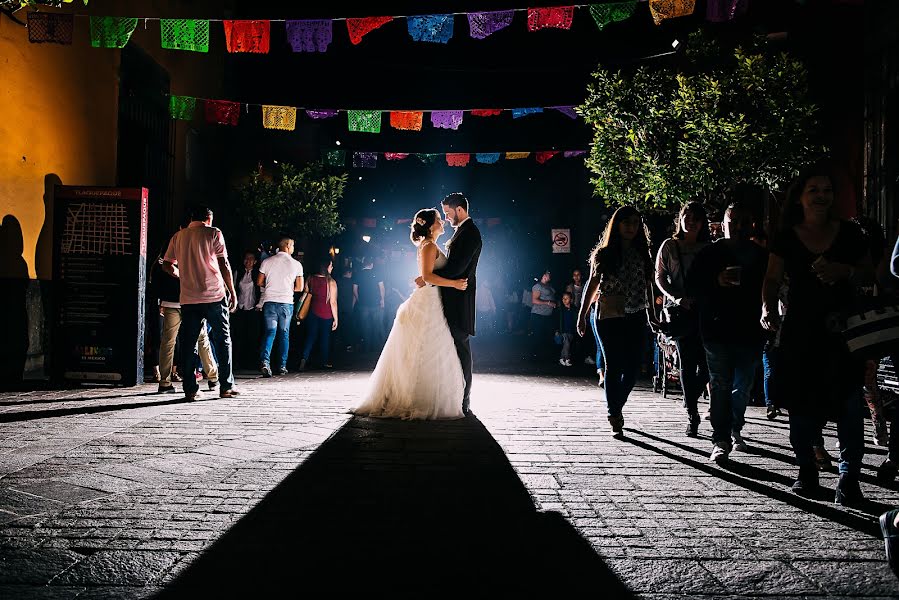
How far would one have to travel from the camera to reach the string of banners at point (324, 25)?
32.5ft

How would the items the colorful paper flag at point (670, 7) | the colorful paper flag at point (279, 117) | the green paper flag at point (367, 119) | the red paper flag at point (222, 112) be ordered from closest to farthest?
the colorful paper flag at point (670, 7)
the green paper flag at point (367, 119)
the colorful paper flag at point (279, 117)
the red paper flag at point (222, 112)

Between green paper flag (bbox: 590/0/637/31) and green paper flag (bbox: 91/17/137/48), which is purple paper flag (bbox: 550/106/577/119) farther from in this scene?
green paper flag (bbox: 91/17/137/48)

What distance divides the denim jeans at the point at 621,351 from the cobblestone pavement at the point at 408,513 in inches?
15.5

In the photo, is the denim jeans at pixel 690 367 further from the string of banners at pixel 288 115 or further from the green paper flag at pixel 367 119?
the green paper flag at pixel 367 119

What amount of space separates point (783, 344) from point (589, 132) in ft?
75.9

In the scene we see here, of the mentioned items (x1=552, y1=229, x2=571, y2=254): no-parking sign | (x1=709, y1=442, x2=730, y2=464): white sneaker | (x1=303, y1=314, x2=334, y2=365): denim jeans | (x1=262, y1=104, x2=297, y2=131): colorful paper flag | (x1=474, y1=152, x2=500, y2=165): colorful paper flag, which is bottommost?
(x1=709, y1=442, x2=730, y2=464): white sneaker

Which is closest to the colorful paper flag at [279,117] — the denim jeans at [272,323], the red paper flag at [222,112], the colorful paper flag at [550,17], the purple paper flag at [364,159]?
the red paper flag at [222,112]

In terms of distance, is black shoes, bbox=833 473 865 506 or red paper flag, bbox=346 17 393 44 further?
red paper flag, bbox=346 17 393 44

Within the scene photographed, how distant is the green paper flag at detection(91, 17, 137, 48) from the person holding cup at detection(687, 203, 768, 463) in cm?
895

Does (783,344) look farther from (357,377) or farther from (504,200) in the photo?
(504,200)

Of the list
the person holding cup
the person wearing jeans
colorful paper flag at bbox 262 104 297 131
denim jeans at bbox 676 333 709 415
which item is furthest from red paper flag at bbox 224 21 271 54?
the person holding cup

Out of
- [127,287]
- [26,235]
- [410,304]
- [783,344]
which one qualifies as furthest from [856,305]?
[26,235]

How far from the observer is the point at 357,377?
11.2 meters

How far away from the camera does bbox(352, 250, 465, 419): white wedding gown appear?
22.7ft
